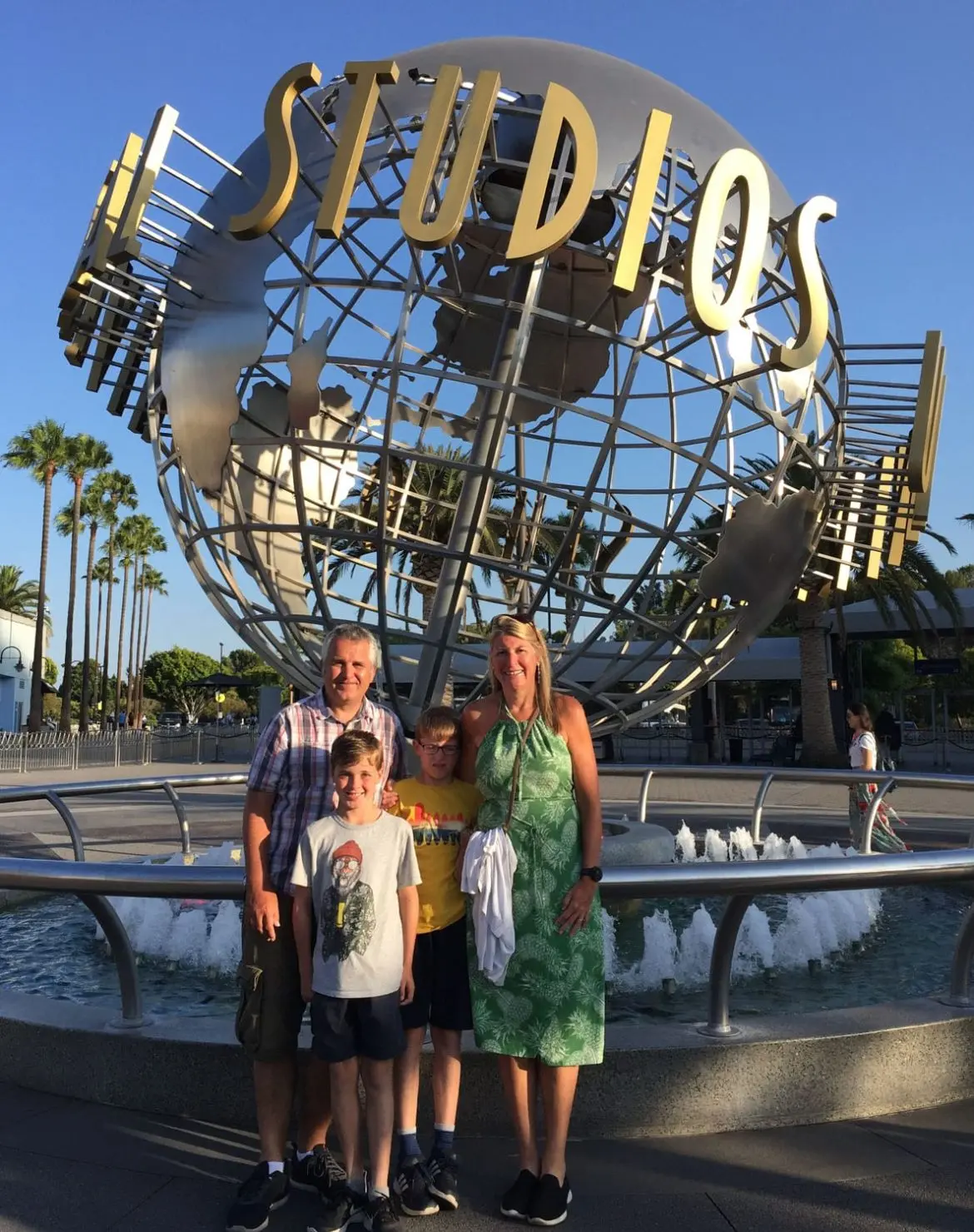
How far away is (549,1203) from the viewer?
2.42 m

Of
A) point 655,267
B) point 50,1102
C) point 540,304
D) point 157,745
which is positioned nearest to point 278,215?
point 655,267

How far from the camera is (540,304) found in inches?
258

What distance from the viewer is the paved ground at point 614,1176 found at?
7.96 feet

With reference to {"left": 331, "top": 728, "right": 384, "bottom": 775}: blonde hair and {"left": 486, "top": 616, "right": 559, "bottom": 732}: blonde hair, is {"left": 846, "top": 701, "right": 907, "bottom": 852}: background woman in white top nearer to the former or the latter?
{"left": 486, "top": 616, "right": 559, "bottom": 732}: blonde hair

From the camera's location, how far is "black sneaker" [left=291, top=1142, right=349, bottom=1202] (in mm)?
2521

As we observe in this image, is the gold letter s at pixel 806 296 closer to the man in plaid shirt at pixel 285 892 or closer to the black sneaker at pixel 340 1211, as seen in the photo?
the man in plaid shirt at pixel 285 892

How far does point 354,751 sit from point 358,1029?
0.70 meters

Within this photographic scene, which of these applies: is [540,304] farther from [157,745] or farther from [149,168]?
[157,745]

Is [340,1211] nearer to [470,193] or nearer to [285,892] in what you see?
[285,892]

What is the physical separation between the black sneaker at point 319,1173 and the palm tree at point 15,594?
69.5 meters

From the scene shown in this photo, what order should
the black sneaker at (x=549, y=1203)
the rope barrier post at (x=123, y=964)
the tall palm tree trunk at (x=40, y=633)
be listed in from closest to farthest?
1. the black sneaker at (x=549, y=1203)
2. the rope barrier post at (x=123, y=964)
3. the tall palm tree trunk at (x=40, y=633)

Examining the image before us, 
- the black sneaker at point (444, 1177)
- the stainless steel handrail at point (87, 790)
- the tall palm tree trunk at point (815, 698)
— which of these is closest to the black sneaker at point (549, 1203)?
the black sneaker at point (444, 1177)

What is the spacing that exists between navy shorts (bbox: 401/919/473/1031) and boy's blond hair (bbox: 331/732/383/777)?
1.67 feet

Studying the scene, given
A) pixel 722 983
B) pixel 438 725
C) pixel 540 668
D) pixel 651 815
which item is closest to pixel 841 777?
pixel 722 983
